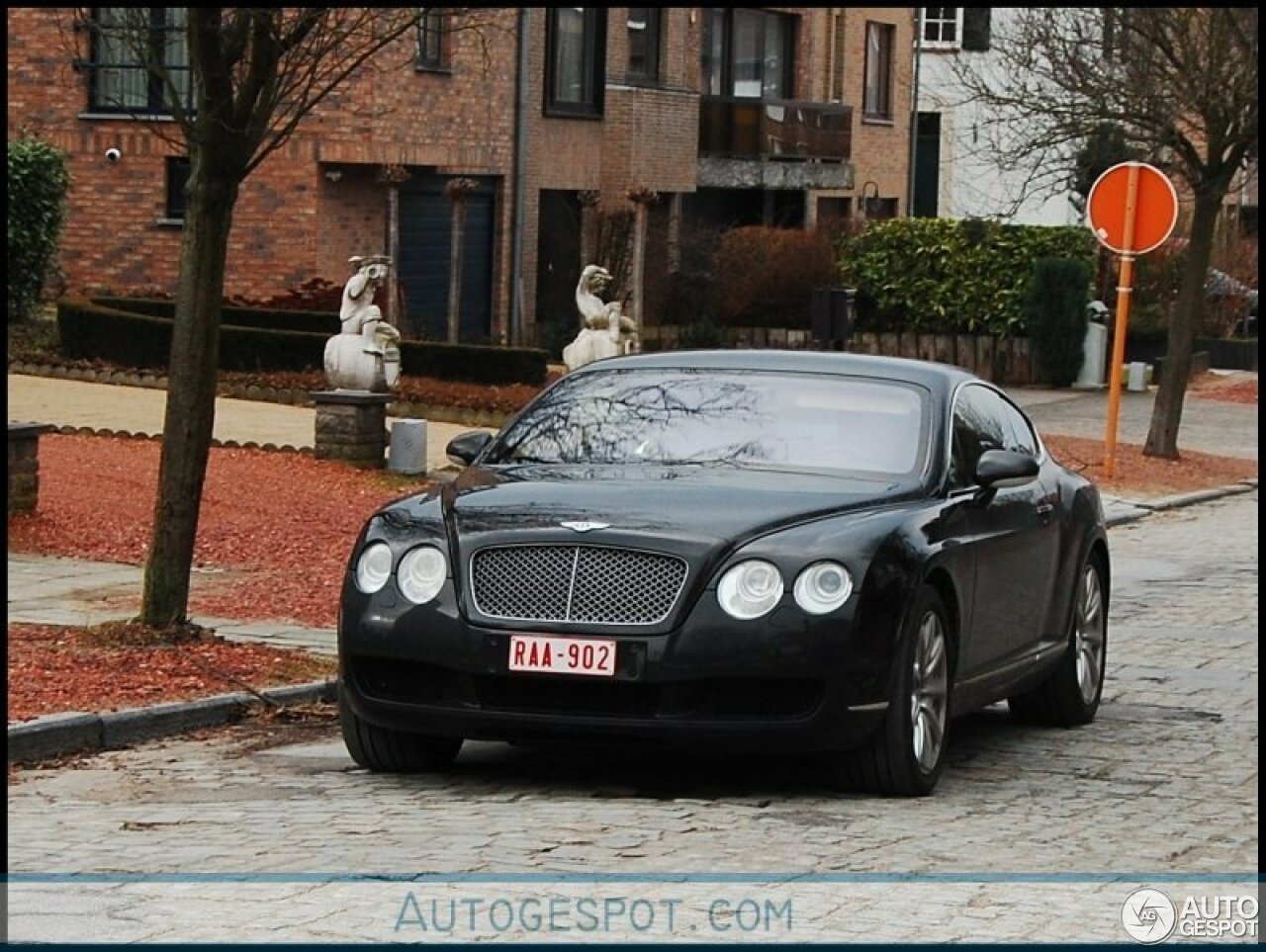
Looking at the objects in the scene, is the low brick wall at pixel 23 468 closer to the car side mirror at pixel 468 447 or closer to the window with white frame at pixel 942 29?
the car side mirror at pixel 468 447

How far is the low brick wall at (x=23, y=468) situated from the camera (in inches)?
621

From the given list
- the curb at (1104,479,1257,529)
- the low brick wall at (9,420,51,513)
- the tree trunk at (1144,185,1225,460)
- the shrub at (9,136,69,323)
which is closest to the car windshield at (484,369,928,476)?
the low brick wall at (9,420,51,513)

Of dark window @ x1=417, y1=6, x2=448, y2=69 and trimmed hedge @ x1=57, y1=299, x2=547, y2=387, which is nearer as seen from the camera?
trimmed hedge @ x1=57, y1=299, x2=547, y2=387

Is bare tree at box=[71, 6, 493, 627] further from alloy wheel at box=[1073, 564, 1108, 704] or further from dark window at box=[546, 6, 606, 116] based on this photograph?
dark window at box=[546, 6, 606, 116]

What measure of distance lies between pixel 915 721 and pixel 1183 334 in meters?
19.9

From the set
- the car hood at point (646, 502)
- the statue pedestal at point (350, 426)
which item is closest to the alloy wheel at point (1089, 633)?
the car hood at point (646, 502)

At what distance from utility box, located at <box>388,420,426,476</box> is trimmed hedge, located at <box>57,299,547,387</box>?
220 inches

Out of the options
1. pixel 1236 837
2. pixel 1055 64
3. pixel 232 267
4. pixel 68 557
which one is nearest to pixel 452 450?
pixel 1236 837

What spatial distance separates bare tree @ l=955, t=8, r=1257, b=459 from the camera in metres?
26.9

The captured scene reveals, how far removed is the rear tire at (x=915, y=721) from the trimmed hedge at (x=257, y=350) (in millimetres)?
17569

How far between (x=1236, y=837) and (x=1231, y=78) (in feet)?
64.8

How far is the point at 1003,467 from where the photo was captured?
9852 mm

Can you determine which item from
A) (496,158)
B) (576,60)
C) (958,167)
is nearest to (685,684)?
(496,158)

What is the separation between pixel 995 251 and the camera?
38438 mm
